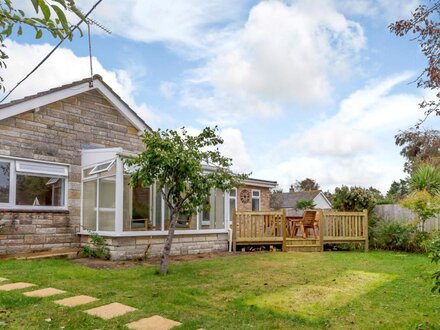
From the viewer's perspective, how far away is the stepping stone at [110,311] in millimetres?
4461

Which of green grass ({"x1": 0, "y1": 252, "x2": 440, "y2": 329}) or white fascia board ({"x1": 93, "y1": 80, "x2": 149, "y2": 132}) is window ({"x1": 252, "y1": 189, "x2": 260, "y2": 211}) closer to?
white fascia board ({"x1": 93, "y1": 80, "x2": 149, "y2": 132})

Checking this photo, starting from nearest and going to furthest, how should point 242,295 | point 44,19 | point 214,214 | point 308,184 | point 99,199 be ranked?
1. point 44,19
2. point 242,295
3. point 99,199
4. point 214,214
5. point 308,184

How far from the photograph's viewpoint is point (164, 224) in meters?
10.6

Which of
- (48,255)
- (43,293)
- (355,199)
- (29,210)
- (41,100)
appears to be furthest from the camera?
(355,199)

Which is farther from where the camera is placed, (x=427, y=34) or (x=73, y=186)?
(x=73, y=186)

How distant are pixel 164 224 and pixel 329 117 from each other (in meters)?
6.92

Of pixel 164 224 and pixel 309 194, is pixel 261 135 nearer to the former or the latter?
pixel 164 224

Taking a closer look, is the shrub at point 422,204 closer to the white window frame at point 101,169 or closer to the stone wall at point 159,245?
the stone wall at point 159,245

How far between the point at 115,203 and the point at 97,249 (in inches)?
48.6

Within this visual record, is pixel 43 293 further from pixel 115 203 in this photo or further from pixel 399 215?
pixel 399 215

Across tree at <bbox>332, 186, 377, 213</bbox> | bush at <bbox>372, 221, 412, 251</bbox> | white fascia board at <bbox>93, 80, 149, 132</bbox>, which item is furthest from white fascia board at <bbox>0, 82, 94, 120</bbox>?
bush at <bbox>372, 221, 412, 251</bbox>

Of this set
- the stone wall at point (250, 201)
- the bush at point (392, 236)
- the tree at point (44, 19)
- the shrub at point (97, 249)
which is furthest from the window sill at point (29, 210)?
the bush at point (392, 236)

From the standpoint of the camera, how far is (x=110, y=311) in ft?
15.2

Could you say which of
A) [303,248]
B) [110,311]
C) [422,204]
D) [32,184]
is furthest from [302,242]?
Result: [110,311]
